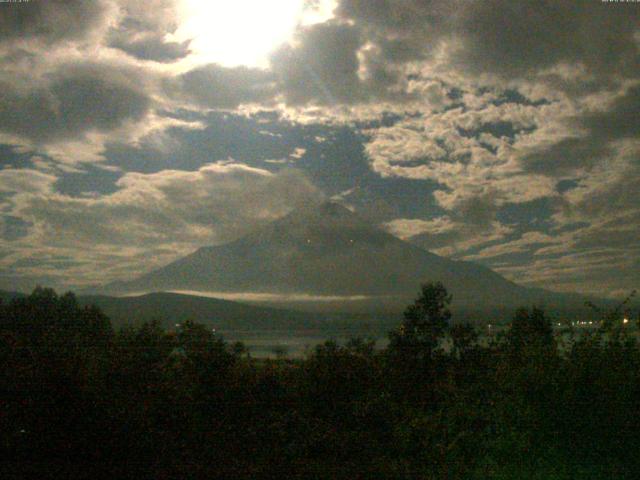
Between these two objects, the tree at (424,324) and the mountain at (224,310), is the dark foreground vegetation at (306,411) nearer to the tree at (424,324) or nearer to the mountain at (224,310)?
the tree at (424,324)

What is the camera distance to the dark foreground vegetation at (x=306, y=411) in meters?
5.70

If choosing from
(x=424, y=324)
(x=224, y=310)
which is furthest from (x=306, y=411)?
(x=224, y=310)

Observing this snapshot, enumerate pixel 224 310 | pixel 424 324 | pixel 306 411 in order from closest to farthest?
1. pixel 306 411
2. pixel 424 324
3. pixel 224 310

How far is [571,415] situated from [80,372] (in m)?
5.33

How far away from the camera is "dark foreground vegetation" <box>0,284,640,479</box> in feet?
18.7

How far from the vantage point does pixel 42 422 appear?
19.9 ft

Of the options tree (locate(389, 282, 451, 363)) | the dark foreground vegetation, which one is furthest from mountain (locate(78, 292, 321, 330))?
the dark foreground vegetation

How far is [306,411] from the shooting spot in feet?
24.6

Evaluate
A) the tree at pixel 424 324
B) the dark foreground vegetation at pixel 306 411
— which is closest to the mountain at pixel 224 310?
the tree at pixel 424 324

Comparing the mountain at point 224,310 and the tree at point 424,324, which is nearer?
the tree at point 424,324

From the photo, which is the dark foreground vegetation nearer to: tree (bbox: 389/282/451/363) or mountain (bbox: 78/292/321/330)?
tree (bbox: 389/282/451/363)

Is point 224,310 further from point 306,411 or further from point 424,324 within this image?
point 306,411

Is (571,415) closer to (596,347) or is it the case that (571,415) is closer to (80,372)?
(596,347)

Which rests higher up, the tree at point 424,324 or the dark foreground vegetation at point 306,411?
the tree at point 424,324
